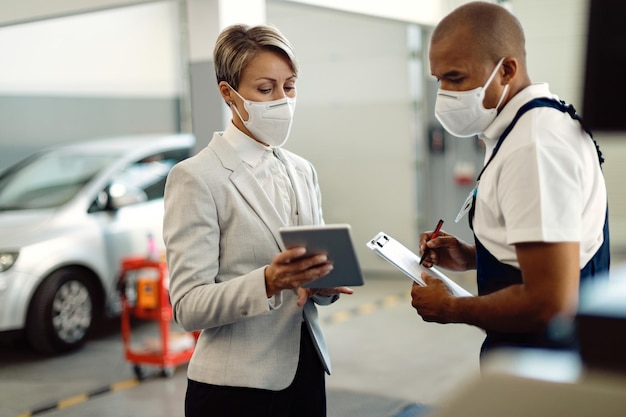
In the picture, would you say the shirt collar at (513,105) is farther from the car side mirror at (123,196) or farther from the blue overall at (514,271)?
the car side mirror at (123,196)

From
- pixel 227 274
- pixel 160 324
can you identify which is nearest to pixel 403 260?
pixel 227 274

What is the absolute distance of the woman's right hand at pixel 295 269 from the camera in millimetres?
1664

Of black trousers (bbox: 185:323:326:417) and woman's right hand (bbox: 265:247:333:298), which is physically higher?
woman's right hand (bbox: 265:247:333:298)

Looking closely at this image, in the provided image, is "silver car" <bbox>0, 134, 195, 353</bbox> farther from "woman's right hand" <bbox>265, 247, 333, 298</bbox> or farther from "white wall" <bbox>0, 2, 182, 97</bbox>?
"woman's right hand" <bbox>265, 247, 333, 298</bbox>

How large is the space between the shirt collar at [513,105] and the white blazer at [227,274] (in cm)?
59

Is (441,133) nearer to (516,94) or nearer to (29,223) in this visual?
(29,223)

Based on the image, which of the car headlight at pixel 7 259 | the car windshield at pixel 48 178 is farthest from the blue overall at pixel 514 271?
the car windshield at pixel 48 178

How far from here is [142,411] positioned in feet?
14.5

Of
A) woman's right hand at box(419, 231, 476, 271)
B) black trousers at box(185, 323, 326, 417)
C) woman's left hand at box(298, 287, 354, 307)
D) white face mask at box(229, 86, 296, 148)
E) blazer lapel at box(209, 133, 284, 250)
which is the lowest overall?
black trousers at box(185, 323, 326, 417)

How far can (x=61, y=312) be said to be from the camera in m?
5.59

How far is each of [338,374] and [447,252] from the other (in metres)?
3.12

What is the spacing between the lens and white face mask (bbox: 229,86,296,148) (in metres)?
2.00

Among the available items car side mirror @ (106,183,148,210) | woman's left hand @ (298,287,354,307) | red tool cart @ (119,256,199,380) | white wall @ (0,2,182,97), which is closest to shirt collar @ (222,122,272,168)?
woman's left hand @ (298,287,354,307)

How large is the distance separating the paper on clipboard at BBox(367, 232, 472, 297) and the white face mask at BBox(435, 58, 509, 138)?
0.36 meters
